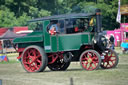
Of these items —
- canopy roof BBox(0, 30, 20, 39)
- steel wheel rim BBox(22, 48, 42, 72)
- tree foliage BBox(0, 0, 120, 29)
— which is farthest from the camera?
tree foliage BBox(0, 0, 120, 29)

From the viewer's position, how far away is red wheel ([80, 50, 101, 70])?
13969 mm

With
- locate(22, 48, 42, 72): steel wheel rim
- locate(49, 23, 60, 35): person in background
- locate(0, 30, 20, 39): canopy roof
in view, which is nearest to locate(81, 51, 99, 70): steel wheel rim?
locate(49, 23, 60, 35): person in background

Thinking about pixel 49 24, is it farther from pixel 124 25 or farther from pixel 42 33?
pixel 124 25

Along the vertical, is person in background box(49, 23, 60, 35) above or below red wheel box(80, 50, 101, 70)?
above

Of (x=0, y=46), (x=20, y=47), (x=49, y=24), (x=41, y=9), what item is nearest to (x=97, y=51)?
(x=49, y=24)

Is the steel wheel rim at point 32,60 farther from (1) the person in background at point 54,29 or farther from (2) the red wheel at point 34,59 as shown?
(1) the person in background at point 54,29

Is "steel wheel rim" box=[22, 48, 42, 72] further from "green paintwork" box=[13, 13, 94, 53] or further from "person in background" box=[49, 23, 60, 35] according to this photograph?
"person in background" box=[49, 23, 60, 35]

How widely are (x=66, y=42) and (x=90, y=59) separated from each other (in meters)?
1.11

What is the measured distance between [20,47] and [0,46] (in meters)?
29.9

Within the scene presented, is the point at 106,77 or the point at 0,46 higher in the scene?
the point at 106,77

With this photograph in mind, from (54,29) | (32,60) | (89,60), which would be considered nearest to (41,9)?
(32,60)

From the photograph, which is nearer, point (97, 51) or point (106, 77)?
point (106, 77)

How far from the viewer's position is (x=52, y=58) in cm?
1514

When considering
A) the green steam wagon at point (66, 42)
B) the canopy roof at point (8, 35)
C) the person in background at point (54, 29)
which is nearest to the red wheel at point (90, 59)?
the green steam wagon at point (66, 42)
